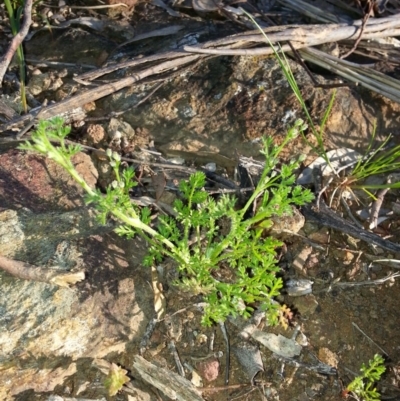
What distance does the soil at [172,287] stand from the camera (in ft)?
7.97

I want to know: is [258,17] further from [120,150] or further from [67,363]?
[67,363]

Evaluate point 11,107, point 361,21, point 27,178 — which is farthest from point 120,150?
point 361,21

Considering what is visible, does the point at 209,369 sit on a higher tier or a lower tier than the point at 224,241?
lower

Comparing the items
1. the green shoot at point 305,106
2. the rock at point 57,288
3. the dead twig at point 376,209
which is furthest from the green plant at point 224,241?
the dead twig at point 376,209

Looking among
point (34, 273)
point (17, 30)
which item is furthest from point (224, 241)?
point (17, 30)

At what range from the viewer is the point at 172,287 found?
2598 mm

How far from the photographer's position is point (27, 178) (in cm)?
275

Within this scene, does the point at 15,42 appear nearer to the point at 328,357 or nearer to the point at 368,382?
the point at 328,357

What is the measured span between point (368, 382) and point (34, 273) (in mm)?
1623

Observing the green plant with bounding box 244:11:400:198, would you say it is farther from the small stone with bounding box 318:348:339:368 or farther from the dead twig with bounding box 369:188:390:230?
the small stone with bounding box 318:348:339:368

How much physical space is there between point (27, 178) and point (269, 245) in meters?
1.31

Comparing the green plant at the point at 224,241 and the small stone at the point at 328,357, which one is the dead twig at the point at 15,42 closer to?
the green plant at the point at 224,241

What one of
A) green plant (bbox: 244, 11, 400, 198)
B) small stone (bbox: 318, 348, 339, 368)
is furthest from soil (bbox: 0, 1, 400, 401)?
green plant (bbox: 244, 11, 400, 198)

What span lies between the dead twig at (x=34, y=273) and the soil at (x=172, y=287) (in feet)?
0.22
